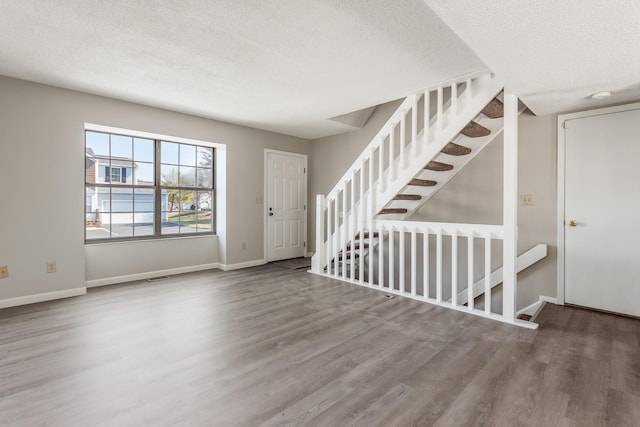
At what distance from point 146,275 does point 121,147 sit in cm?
178

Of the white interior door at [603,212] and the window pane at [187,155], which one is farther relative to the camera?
the window pane at [187,155]


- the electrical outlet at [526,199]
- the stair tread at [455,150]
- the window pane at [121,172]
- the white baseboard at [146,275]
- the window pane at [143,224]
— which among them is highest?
the stair tread at [455,150]

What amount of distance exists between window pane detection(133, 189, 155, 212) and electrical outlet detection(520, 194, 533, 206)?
4857 mm

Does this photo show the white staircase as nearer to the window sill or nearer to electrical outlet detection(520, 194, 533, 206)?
electrical outlet detection(520, 194, 533, 206)

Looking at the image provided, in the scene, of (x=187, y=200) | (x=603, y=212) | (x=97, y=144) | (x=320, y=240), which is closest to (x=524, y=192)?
(x=603, y=212)

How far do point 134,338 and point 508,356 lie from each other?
9.10ft

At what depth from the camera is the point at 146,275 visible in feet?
14.4

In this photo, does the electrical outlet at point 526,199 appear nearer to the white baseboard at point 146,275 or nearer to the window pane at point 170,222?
the white baseboard at point 146,275

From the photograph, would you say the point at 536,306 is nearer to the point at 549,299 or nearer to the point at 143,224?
the point at 549,299

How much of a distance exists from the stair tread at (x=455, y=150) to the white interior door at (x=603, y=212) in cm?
99

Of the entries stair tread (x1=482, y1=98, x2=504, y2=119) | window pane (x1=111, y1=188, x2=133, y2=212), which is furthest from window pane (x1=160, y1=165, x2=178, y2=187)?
stair tread (x1=482, y1=98, x2=504, y2=119)

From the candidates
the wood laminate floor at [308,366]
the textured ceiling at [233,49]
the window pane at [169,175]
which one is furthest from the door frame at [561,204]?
the window pane at [169,175]

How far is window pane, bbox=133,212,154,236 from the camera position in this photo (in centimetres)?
442

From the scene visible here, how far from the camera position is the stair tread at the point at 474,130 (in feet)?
10.8
